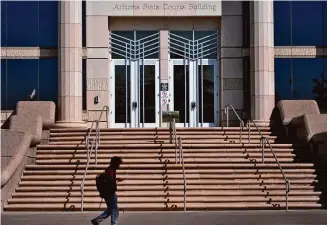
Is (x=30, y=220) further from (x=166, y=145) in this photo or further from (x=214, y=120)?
(x=214, y=120)

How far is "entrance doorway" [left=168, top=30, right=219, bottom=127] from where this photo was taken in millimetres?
29734

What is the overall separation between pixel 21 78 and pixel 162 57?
5933 mm

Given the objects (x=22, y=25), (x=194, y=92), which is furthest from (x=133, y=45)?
A: (x=22, y=25)

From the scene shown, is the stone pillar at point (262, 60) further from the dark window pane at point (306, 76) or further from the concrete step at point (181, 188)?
the concrete step at point (181, 188)

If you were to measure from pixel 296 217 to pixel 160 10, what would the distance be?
576 inches

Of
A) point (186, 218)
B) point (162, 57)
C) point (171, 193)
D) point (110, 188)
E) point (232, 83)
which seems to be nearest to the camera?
point (110, 188)

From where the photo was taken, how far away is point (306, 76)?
29312 millimetres

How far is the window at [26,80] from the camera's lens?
95.2 ft

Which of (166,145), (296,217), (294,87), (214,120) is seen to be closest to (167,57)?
(214,120)

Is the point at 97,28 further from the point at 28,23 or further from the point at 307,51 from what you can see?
the point at 307,51

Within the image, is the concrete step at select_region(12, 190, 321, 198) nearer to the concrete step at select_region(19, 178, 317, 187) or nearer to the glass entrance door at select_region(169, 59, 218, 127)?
the concrete step at select_region(19, 178, 317, 187)

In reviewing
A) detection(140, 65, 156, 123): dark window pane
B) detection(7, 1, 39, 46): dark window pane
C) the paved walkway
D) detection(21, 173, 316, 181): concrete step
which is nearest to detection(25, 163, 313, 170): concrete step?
detection(21, 173, 316, 181): concrete step

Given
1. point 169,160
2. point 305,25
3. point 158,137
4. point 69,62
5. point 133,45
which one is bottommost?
point 169,160

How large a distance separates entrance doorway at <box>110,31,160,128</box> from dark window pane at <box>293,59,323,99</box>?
19.0ft
